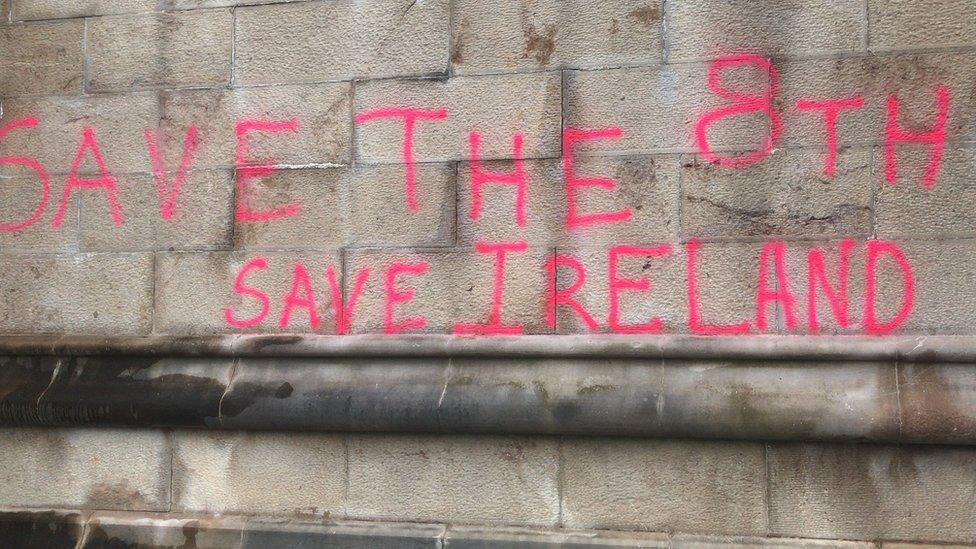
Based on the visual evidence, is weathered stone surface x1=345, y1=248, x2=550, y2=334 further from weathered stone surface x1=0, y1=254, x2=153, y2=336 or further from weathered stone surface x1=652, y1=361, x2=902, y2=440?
weathered stone surface x1=0, y1=254, x2=153, y2=336

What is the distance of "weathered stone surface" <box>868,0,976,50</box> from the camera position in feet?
14.1

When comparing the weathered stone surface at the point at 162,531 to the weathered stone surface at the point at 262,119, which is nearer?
the weathered stone surface at the point at 162,531

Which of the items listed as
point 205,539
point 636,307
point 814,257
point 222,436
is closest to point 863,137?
point 814,257

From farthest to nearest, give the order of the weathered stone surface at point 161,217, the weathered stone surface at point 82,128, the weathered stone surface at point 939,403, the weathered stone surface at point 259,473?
the weathered stone surface at point 82,128 → the weathered stone surface at point 161,217 → the weathered stone surface at point 259,473 → the weathered stone surface at point 939,403

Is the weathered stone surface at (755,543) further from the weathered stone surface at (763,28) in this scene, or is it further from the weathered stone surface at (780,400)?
the weathered stone surface at (763,28)

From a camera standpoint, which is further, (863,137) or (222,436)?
(222,436)

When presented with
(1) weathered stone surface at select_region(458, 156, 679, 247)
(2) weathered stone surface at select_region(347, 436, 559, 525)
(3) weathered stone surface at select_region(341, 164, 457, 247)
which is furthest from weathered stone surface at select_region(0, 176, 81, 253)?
(1) weathered stone surface at select_region(458, 156, 679, 247)

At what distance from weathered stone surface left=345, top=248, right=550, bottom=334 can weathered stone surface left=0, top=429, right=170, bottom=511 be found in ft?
4.57

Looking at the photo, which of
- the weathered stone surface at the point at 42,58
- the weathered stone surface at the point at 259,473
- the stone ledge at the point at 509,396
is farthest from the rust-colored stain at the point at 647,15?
the weathered stone surface at the point at 42,58

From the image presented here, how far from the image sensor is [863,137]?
14.2ft

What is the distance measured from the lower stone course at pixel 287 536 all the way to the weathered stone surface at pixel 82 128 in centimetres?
Result: 200

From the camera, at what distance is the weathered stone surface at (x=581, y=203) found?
4.47 metres

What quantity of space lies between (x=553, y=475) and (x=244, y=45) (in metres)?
2.95

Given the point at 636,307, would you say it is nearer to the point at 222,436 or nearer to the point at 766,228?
the point at 766,228
